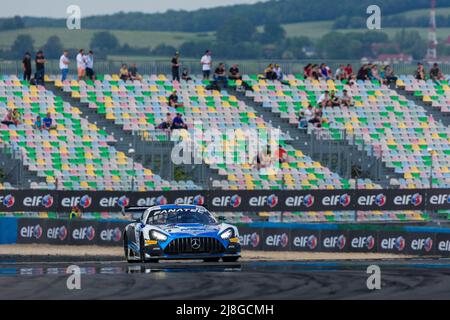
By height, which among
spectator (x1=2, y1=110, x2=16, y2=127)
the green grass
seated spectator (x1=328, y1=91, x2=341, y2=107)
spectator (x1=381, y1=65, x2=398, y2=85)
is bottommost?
spectator (x1=2, y1=110, x2=16, y2=127)

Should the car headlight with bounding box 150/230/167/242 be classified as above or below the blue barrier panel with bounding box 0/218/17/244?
above

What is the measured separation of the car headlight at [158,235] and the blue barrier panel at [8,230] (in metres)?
11.9

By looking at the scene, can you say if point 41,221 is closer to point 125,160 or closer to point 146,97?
point 125,160

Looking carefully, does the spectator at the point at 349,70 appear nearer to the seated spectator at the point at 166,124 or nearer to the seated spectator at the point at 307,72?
the seated spectator at the point at 307,72

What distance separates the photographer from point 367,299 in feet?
61.1

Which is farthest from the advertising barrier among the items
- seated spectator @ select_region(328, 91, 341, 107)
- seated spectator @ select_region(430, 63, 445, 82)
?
seated spectator @ select_region(430, 63, 445, 82)

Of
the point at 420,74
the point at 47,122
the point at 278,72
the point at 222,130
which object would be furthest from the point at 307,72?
the point at 47,122

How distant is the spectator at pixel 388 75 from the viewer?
53.2m

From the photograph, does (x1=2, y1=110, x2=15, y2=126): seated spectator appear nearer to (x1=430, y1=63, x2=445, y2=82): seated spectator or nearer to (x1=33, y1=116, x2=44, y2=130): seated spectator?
(x1=33, y1=116, x2=44, y2=130): seated spectator

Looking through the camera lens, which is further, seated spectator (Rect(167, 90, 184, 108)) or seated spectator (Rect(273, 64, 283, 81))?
seated spectator (Rect(273, 64, 283, 81))

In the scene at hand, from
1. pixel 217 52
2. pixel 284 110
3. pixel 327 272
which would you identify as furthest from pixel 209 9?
pixel 327 272

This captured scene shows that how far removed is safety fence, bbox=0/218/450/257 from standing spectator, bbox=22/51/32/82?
11.5 m

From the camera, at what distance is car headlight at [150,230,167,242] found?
25.5m
